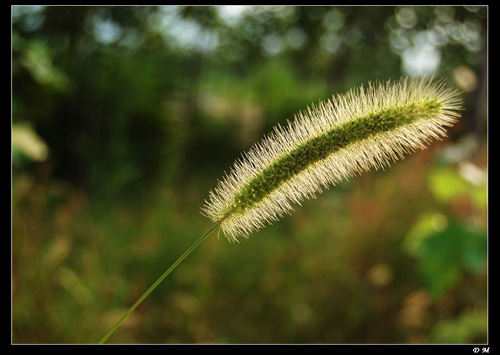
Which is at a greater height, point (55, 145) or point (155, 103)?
point (155, 103)

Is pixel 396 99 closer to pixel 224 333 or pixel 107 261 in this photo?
pixel 224 333

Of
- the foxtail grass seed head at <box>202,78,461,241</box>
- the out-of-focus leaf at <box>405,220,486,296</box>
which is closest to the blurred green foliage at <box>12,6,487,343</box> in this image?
the out-of-focus leaf at <box>405,220,486,296</box>

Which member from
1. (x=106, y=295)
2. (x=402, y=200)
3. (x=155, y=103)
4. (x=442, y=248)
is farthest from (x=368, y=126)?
(x=155, y=103)

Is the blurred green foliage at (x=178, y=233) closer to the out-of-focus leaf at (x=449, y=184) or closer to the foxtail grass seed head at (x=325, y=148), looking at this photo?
the out-of-focus leaf at (x=449, y=184)

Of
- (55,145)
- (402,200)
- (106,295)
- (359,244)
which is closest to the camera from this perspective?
(106,295)

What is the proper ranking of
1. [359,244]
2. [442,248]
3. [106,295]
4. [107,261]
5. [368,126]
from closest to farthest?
[368,126]
[442,248]
[106,295]
[107,261]
[359,244]

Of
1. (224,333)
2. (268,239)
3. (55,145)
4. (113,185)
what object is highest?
(55,145)

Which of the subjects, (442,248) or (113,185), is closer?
(442,248)
